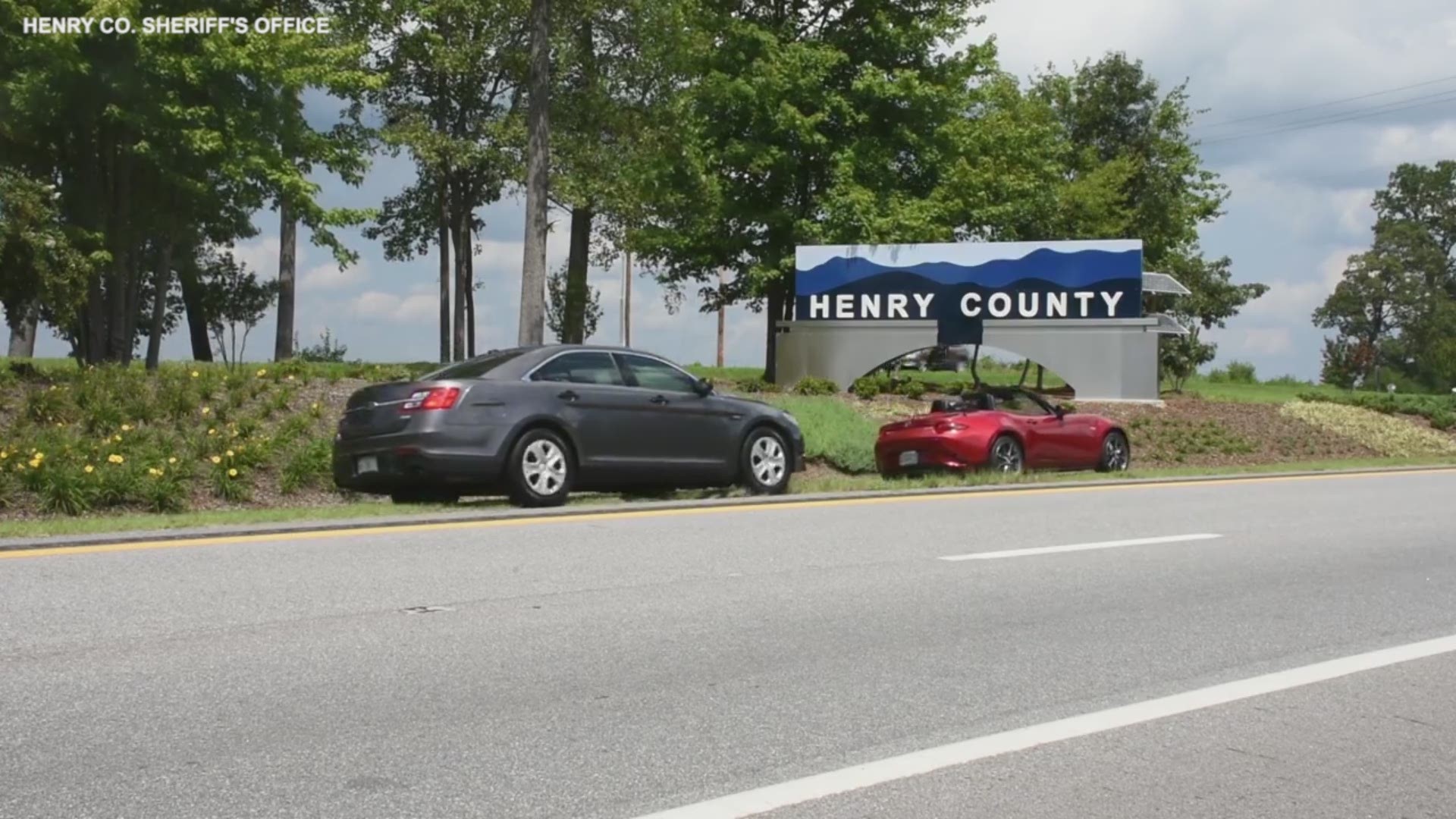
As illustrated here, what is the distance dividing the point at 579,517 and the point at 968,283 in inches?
711

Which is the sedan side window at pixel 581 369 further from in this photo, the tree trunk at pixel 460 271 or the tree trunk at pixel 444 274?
the tree trunk at pixel 444 274

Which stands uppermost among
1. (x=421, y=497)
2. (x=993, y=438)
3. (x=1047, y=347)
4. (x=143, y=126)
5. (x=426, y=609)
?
(x=143, y=126)

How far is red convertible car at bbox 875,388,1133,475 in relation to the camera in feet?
63.8

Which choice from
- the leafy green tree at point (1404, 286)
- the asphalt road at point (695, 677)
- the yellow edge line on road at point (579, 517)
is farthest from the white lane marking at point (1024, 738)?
the leafy green tree at point (1404, 286)

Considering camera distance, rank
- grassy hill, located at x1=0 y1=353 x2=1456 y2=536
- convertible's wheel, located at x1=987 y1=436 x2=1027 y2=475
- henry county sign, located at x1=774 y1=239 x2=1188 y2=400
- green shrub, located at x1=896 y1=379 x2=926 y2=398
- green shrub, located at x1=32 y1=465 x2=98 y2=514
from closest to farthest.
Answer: green shrub, located at x1=32 y1=465 x2=98 y2=514, grassy hill, located at x1=0 y1=353 x2=1456 y2=536, convertible's wheel, located at x1=987 y1=436 x2=1027 y2=475, green shrub, located at x1=896 y1=379 x2=926 y2=398, henry county sign, located at x1=774 y1=239 x2=1188 y2=400

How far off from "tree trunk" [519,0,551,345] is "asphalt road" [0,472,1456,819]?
14884mm

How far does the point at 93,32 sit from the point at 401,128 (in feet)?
49.5

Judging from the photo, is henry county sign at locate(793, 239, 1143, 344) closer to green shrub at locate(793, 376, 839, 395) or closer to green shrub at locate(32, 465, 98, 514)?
green shrub at locate(793, 376, 839, 395)

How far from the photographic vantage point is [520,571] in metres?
9.41

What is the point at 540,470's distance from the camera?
13.9 metres

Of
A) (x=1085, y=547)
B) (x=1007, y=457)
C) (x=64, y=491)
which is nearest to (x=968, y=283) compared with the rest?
(x=1007, y=457)

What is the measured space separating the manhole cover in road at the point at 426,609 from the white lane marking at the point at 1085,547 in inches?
156

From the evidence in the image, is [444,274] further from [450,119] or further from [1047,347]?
[1047,347]

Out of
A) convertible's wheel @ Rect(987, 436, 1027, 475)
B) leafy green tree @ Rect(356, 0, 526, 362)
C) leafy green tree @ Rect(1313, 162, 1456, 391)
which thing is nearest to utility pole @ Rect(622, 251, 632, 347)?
leafy green tree @ Rect(356, 0, 526, 362)
